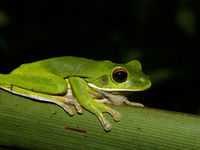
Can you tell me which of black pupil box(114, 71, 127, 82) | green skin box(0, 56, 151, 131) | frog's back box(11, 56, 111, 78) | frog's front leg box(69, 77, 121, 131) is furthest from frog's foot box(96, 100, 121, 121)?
frog's back box(11, 56, 111, 78)

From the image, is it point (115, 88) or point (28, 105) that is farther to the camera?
point (115, 88)

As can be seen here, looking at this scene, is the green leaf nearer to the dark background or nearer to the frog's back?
the frog's back

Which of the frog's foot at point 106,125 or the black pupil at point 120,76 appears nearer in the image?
the frog's foot at point 106,125

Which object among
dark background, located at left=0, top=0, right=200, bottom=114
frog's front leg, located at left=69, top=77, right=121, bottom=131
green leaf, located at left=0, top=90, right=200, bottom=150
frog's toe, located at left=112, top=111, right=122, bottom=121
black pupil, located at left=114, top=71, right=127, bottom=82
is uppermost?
dark background, located at left=0, top=0, right=200, bottom=114

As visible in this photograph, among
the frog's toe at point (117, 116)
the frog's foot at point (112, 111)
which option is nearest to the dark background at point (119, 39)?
the frog's foot at point (112, 111)

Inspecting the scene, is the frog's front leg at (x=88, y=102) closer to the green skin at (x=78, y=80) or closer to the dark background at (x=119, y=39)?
the green skin at (x=78, y=80)

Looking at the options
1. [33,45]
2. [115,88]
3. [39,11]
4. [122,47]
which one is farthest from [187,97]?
[39,11]

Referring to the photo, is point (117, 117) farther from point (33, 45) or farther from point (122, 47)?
point (33, 45)
